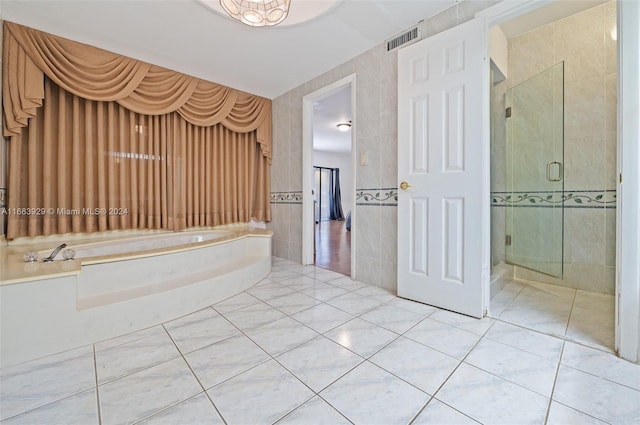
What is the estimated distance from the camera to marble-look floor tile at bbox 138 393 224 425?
Result: 95 cm

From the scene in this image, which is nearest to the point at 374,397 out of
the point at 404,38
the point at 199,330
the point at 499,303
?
the point at 199,330

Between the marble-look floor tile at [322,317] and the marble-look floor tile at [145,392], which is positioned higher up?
the marble-look floor tile at [322,317]

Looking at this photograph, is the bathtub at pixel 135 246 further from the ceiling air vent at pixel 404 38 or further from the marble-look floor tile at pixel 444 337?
the ceiling air vent at pixel 404 38

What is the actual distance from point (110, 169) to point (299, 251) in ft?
7.24

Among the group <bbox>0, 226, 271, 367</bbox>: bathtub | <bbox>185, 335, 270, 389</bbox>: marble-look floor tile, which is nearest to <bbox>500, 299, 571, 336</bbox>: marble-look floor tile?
<bbox>185, 335, 270, 389</bbox>: marble-look floor tile

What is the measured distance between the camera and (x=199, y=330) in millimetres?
1652

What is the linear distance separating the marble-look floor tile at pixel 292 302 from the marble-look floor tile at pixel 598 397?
1.44 meters

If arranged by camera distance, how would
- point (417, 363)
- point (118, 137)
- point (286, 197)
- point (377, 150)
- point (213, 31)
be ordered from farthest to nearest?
point (286, 197)
point (118, 137)
point (377, 150)
point (213, 31)
point (417, 363)

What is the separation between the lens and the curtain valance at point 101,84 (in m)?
2.11

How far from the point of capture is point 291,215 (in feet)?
11.5

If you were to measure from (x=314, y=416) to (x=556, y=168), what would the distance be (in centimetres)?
292

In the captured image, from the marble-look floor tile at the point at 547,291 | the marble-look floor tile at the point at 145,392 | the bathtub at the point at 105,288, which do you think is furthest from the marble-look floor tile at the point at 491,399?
the bathtub at the point at 105,288

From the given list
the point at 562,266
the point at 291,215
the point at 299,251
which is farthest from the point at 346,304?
the point at 562,266

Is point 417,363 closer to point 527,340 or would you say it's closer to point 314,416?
point 314,416
